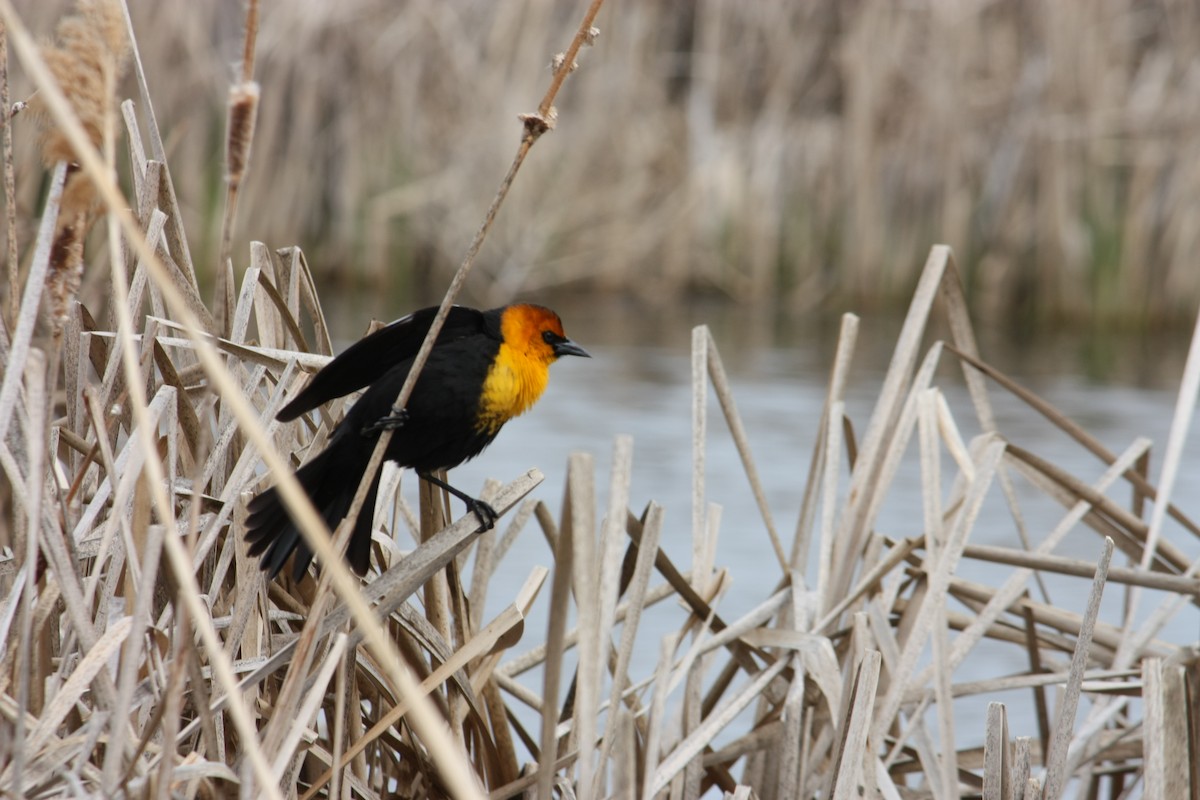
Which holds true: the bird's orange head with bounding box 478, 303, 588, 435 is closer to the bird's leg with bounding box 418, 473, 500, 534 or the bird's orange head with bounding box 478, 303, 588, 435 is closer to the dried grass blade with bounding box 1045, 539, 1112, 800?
the bird's leg with bounding box 418, 473, 500, 534

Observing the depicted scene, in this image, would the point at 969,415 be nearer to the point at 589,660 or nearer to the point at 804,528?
the point at 804,528

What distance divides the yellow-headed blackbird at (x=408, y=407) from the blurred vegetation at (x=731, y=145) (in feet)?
18.5

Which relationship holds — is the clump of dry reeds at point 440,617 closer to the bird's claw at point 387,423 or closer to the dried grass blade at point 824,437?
the dried grass blade at point 824,437

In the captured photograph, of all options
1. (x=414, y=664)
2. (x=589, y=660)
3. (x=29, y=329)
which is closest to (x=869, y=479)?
(x=414, y=664)

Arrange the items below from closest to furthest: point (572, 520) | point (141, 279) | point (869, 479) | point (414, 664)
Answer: point (572, 520) → point (141, 279) → point (414, 664) → point (869, 479)

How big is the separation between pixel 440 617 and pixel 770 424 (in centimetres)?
415

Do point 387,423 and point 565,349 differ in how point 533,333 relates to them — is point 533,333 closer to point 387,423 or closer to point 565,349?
point 565,349

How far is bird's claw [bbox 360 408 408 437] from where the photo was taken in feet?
6.24

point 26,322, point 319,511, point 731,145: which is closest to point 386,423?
point 319,511

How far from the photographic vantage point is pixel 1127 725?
96.0 inches

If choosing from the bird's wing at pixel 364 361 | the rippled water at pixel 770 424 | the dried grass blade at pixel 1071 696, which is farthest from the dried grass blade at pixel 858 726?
the rippled water at pixel 770 424

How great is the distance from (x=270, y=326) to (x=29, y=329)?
0.72 metres

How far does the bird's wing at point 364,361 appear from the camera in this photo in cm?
192

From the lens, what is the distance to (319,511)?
2.07m
